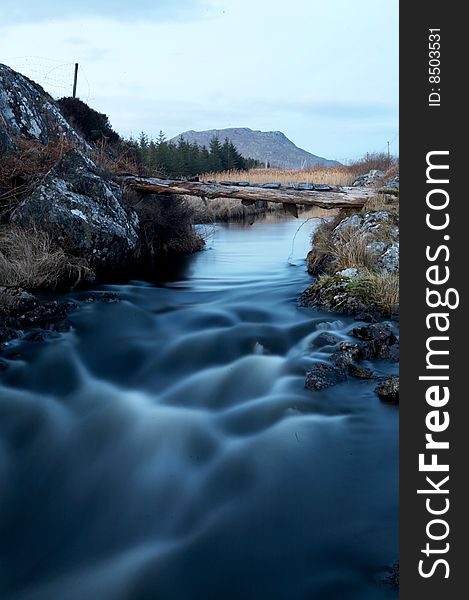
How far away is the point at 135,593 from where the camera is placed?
98.2 inches

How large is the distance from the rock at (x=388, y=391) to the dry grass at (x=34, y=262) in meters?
4.72

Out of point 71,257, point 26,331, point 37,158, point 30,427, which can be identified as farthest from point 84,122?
point 30,427

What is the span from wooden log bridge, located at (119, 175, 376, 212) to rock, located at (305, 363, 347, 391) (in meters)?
5.46

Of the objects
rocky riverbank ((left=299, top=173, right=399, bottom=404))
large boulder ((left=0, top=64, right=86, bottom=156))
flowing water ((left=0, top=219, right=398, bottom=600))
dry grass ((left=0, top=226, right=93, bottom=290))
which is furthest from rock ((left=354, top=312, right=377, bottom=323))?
large boulder ((left=0, top=64, right=86, bottom=156))

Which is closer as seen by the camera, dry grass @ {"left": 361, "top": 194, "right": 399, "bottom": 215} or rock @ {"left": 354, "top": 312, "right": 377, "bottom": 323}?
rock @ {"left": 354, "top": 312, "right": 377, "bottom": 323}

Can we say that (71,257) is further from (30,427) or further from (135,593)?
(135,593)

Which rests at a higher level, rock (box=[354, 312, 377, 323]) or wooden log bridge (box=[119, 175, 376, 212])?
wooden log bridge (box=[119, 175, 376, 212])

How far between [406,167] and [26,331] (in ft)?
14.3

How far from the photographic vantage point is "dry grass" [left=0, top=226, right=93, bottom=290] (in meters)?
7.06

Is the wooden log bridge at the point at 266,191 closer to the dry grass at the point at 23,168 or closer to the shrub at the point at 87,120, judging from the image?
the dry grass at the point at 23,168

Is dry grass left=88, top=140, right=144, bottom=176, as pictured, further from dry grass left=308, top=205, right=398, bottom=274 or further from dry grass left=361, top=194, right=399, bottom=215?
dry grass left=361, top=194, right=399, bottom=215

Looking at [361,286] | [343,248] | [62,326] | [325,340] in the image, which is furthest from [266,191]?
[62,326]

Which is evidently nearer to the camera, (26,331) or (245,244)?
(26,331)

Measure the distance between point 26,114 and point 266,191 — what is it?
4.51 m
